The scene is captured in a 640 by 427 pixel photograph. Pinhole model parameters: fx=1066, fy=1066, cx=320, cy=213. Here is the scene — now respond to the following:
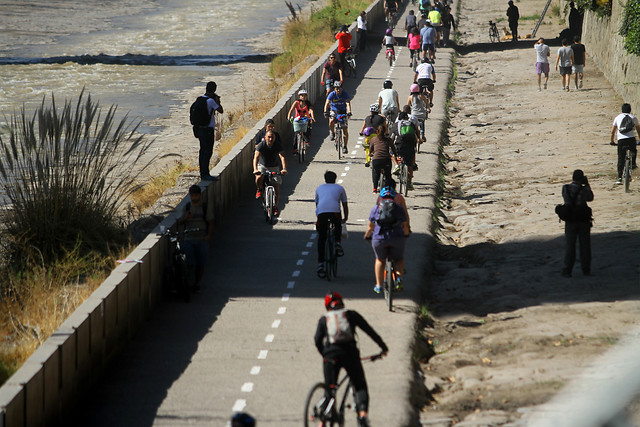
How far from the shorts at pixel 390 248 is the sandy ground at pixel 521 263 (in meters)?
1.07

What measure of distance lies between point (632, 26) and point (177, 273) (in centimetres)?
1770

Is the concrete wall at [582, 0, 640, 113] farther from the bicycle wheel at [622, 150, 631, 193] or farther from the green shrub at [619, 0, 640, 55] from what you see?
the bicycle wheel at [622, 150, 631, 193]

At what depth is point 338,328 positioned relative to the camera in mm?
9352

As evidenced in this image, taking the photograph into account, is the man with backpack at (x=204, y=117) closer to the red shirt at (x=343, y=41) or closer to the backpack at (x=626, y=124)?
the backpack at (x=626, y=124)

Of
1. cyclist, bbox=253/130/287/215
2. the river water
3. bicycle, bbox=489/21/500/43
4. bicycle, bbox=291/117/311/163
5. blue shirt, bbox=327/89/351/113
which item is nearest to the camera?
→ cyclist, bbox=253/130/287/215

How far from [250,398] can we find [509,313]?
4.47 meters

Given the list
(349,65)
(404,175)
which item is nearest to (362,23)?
(349,65)

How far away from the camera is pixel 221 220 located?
62.7 feet

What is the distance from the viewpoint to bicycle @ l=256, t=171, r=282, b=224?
18828mm

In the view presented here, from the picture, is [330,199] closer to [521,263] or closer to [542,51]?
[521,263]

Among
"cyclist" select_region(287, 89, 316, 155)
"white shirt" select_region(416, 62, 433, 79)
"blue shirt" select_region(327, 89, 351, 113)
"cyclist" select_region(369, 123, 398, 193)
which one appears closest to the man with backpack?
"cyclist" select_region(369, 123, 398, 193)

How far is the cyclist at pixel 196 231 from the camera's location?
14.9m

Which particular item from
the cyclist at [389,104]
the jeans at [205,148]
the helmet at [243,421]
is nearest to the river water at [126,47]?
the cyclist at [389,104]

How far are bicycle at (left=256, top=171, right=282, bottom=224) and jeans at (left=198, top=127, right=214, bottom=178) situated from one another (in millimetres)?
1110
